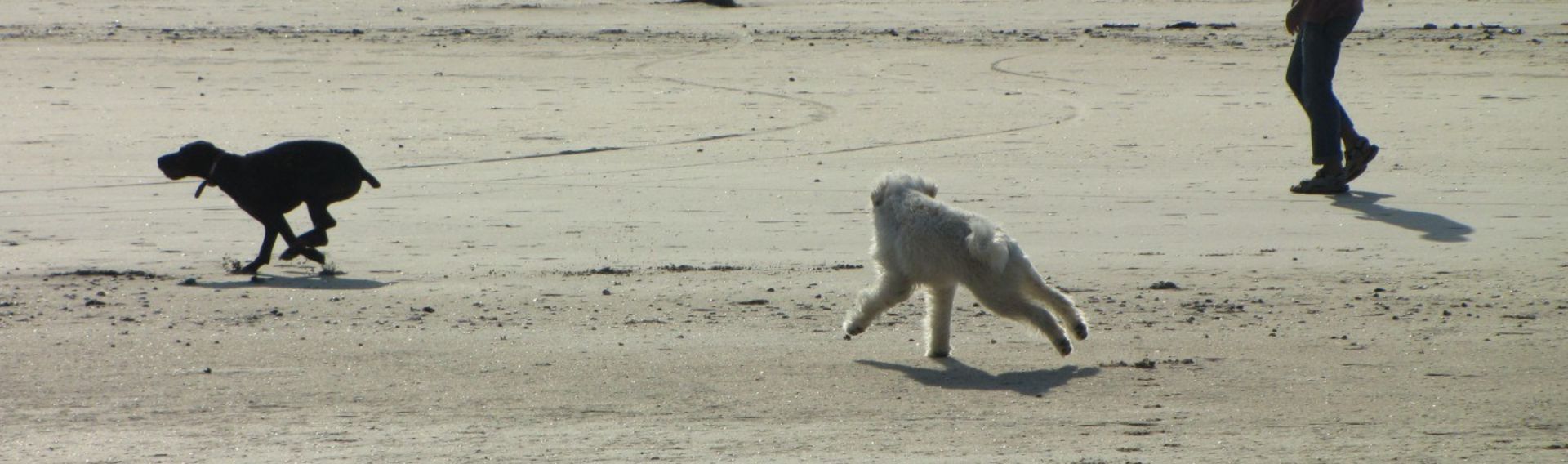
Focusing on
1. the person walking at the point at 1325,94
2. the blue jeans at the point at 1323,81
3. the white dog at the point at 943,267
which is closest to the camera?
the white dog at the point at 943,267

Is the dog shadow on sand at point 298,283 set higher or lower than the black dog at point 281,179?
lower

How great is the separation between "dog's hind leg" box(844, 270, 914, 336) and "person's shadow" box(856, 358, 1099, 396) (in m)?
0.17

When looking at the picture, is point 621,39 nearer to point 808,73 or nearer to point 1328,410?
point 808,73

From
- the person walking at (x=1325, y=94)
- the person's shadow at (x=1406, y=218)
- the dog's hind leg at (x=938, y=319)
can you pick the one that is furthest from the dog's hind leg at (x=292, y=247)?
the person walking at (x=1325, y=94)

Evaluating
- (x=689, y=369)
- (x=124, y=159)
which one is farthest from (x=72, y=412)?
(x=124, y=159)

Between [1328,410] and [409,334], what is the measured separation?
132 inches

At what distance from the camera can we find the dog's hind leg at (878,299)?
6.37 meters

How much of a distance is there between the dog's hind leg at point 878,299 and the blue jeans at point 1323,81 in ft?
16.9

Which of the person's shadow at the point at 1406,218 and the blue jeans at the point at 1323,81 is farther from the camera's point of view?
the blue jeans at the point at 1323,81

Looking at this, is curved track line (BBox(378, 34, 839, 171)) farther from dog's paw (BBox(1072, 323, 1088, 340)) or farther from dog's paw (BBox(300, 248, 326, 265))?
A: dog's paw (BBox(1072, 323, 1088, 340))

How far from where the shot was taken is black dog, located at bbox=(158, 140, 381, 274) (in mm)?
8273

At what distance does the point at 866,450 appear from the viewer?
526 centimetres

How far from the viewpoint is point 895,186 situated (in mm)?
6477

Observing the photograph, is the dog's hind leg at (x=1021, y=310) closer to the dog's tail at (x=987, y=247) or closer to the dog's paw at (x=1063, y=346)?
the dog's paw at (x=1063, y=346)
